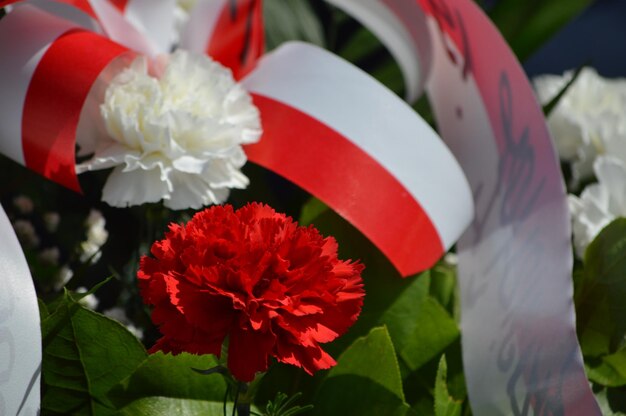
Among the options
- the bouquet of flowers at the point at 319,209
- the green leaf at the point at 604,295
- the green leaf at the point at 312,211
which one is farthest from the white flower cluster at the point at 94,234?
the green leaf at the point at 604,295

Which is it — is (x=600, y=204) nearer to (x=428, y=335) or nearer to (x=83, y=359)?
(x=428, y=335)

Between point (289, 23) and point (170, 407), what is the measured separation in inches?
17.1

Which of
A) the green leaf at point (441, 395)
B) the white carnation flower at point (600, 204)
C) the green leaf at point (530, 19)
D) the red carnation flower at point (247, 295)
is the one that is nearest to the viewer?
the red carnation flower at point (247, 295)

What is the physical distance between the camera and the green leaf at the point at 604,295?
0.43 metres

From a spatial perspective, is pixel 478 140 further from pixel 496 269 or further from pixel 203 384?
pixel 203 384

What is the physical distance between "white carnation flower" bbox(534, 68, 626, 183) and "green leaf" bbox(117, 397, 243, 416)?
314 mm

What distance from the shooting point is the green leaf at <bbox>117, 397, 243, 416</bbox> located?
0.35 m

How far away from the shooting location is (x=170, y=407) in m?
0.36

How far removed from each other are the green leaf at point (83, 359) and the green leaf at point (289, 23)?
0.39 m

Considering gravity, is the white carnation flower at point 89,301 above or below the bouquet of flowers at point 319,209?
below

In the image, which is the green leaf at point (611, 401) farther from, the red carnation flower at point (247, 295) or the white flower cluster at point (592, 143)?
the red carnation flower at point (247, 295)

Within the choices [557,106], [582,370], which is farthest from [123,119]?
[557,106]

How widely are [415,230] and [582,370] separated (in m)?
0.10

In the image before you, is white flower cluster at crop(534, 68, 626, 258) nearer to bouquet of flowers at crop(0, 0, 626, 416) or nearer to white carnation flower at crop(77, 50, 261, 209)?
bouquet of flowers at crop(0, 0, 626, 416)
